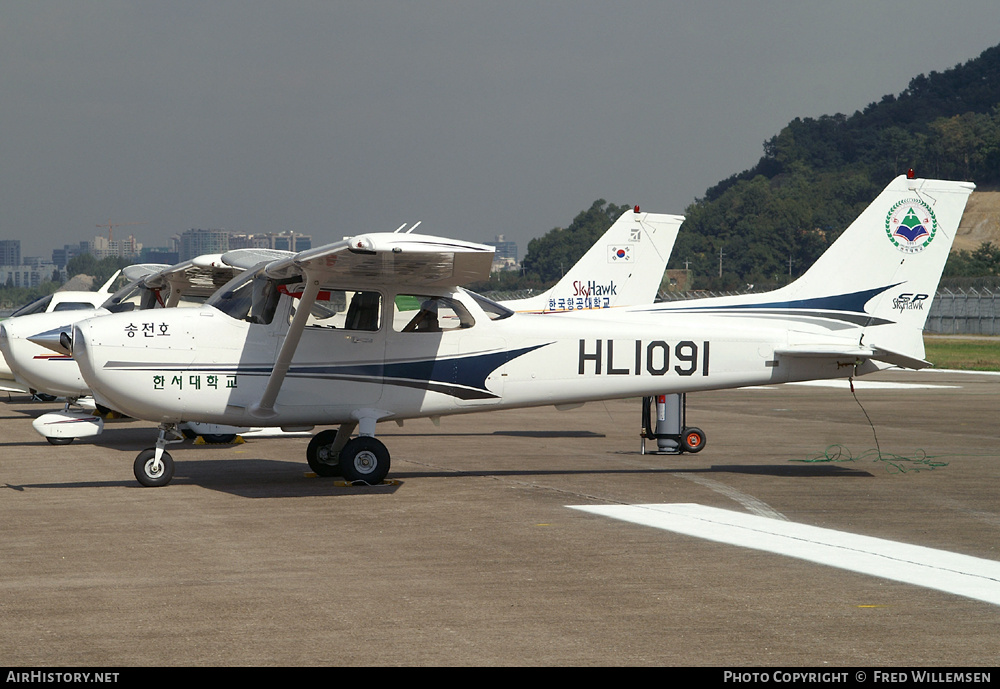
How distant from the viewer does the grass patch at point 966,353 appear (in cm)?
3382

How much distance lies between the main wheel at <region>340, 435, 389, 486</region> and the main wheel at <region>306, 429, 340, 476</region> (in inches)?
33.9

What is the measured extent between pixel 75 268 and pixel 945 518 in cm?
11457

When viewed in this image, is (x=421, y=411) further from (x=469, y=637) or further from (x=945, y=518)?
(x=469, y=637)

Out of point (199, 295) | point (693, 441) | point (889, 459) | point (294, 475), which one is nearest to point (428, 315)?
point (294, 475)

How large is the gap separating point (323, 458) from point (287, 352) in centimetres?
160

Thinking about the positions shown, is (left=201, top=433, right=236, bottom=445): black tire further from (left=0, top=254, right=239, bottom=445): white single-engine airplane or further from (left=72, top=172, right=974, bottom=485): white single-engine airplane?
(left=72, top=172, right=974, bottom=485): white single-engine airplane

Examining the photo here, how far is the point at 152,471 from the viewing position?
33.3 ft

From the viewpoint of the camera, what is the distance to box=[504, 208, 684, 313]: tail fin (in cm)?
2238

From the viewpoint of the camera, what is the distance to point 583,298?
882 inches

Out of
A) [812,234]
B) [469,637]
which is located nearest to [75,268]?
[812,234]

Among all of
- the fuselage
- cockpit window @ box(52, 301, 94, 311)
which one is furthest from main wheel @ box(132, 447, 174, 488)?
cockpit window @ box(52, 301, 94, 311)

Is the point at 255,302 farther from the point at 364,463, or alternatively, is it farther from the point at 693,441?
the point at 693,441

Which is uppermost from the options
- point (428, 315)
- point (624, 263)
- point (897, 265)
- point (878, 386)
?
point (624, 263)

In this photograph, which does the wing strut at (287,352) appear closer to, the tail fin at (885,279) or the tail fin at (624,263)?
the tail fin at (885,279)
